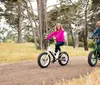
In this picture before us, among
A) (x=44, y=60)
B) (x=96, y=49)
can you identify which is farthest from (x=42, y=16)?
(x=44, y=60)

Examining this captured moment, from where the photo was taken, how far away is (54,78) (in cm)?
888

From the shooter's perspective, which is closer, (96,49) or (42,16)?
(96,49)

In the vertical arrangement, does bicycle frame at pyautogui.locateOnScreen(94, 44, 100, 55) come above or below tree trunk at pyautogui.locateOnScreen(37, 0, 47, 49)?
below

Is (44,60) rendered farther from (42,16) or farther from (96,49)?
(42,16)

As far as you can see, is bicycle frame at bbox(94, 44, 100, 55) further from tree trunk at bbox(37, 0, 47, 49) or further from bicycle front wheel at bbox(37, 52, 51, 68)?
tree trunk at bbox(37, 0, 47, 49)

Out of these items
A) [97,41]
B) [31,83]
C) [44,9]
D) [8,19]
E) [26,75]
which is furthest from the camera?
[8,19]

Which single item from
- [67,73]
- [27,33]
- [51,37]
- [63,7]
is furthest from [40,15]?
[27,33]

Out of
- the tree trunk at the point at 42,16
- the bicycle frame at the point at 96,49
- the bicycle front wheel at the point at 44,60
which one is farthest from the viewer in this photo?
the tree trunk at the point at 42,16

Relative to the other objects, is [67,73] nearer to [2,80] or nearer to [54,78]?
[54,78]

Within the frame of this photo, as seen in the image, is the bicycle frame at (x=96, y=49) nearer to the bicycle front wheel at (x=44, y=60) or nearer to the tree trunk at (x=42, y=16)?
the bicycle front wheel at (x=44, y=60)

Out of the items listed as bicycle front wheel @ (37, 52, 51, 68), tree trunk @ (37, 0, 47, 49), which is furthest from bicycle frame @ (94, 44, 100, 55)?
tree trunk @ (37, 0, 47, 49)

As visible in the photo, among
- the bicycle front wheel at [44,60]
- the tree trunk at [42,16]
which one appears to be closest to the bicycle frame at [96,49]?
the bicycle front wheel at [44,60]

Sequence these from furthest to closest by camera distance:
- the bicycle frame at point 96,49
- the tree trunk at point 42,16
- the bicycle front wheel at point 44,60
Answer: the tree trunk at point 42,16, the bicycle frame at point 96,49, the bicycle front wheel at point 44,60

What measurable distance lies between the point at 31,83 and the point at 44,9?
56.6 ft
